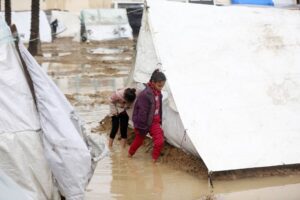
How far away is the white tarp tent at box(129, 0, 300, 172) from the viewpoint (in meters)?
6.38

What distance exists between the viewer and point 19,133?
403 centimetres

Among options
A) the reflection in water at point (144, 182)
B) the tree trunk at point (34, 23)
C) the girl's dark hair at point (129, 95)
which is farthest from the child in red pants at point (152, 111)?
the tree trunk at point (34, 23)

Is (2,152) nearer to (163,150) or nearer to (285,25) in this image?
(163,150)

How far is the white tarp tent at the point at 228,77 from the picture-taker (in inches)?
251

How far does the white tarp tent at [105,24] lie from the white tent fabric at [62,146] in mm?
24530

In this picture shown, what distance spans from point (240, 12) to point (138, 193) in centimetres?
341

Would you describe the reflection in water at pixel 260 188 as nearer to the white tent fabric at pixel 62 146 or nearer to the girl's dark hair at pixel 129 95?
the girl's dark hair at pixel 129 95

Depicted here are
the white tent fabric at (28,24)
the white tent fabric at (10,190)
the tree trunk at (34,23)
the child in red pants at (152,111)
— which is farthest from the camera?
the white tent fabric at (28,24)

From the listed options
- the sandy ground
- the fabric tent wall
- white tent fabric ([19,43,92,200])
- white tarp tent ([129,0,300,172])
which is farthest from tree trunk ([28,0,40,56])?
white tent fabric ([19,43,92,200])

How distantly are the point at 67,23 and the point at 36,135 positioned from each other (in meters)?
27.1

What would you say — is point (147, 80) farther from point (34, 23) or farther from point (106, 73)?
point (34, 23)

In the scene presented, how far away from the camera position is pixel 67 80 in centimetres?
1493

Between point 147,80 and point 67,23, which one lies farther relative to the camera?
point 67,23

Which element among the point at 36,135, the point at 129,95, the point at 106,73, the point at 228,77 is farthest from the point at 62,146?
the point at 106,73
